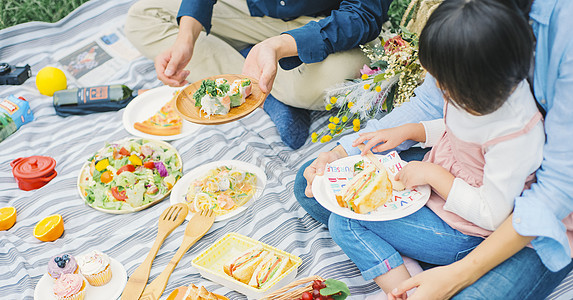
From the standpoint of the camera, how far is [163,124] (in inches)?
86.7

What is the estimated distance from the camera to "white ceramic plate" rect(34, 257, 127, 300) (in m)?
1.52

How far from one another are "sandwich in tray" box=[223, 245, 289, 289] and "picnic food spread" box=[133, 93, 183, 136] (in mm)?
848

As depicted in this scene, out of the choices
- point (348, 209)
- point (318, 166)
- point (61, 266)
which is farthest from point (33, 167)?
point (348, 209)

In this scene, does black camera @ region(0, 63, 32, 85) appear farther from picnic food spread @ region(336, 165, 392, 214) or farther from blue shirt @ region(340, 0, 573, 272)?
blue shirt @ region(340, 0, 573, 272)

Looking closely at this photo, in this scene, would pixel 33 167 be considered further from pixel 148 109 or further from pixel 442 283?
pixel 442 283

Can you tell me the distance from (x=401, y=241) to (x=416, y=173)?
7.5 inches

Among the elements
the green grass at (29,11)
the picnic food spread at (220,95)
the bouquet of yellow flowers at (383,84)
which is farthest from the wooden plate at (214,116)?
the green grass at (29,11)

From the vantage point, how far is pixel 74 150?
221 centimetres

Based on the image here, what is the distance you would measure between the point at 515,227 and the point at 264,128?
132cm

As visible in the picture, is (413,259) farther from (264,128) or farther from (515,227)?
(264,128)

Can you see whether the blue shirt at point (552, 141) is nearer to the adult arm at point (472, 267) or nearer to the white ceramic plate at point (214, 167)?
the adult arm at point (472, 267)

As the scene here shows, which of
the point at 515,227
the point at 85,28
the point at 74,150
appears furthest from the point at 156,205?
the point at 85,28

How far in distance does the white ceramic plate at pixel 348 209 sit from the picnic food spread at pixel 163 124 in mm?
957

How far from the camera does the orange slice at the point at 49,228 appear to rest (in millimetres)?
1751
